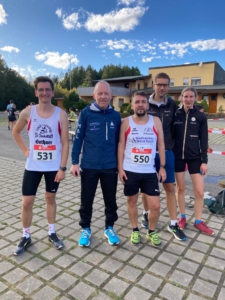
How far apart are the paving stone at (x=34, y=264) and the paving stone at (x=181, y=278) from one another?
57.7 inches

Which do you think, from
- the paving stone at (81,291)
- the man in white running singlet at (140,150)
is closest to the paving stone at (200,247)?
the man in white running singlet at (140,150)

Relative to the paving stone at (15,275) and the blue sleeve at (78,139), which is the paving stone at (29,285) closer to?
the paving stone at (15,275)

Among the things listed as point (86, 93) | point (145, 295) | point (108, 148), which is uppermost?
point (86, 93)

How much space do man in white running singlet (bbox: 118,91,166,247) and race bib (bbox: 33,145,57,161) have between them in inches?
33.6

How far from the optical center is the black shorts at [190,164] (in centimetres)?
347

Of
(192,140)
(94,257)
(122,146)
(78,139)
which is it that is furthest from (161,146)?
(94,257)

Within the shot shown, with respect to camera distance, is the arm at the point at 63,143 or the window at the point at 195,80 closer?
the arm at the point at 63,143

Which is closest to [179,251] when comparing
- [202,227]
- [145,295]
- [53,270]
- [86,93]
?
[202,227]

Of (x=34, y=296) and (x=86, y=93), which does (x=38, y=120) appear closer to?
(x=34, y=296)

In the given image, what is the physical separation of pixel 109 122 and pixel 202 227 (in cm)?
208

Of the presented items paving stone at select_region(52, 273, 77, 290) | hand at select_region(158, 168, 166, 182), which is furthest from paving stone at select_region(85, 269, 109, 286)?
hand at select_region(158, 168, 166, 182)

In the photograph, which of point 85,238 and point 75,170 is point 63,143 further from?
point 85,238

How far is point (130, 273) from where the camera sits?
2633 millimetres

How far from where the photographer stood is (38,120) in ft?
9.57
